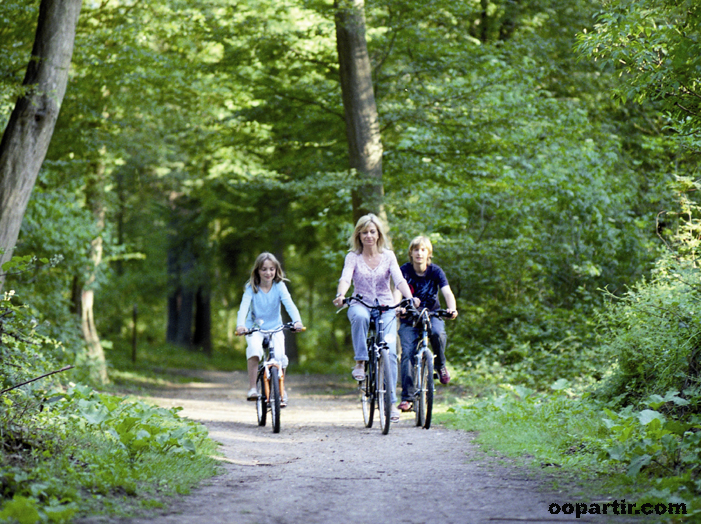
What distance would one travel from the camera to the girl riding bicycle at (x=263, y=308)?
8.48 meters

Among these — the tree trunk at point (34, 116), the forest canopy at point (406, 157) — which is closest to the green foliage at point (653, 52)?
the forest canopy at point (406, 157)

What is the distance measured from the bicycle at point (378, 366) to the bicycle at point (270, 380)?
77 cm

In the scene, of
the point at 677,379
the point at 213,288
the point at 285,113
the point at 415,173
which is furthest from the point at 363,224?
the point at 213,288

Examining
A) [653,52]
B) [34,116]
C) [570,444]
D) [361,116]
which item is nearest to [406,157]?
[361,116]

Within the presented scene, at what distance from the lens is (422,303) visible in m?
8.63

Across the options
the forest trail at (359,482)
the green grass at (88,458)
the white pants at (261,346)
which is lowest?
the forest trail at (359,482)

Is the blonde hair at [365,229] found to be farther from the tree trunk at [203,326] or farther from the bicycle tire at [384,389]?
the tree trunk at [203,326]

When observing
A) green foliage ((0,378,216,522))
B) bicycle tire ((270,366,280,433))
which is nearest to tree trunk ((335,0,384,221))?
bicycle tire ((270,366,280,433))

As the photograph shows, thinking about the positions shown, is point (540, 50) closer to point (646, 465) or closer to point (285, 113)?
point (285, 113)

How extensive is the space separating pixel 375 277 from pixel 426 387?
4.40ft

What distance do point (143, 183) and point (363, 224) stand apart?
17.1 meters

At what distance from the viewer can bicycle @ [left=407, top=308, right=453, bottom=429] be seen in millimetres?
7988

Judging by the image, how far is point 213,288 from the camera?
27.0 m

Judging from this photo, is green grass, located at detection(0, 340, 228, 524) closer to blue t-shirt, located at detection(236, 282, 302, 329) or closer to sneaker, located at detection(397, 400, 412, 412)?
blue t-shirt, located at detection(236, 282, 302, 329)
